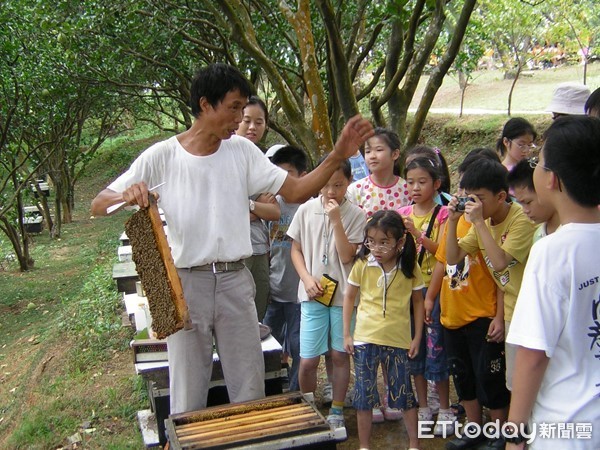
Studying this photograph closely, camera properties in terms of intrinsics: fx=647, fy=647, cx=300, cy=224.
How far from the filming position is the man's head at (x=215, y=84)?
3393 millimetres

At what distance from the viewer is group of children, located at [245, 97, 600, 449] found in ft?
12.4

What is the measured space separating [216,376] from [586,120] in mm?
2766

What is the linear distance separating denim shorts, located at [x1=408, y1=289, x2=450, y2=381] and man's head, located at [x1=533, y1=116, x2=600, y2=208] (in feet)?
7.13

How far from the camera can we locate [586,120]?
212 cm

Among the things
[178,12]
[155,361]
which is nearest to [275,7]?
[178,12]

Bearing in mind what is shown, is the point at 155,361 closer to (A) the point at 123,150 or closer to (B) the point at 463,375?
(B) the point at 463,375

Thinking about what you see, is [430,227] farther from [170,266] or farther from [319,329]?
[170,266]

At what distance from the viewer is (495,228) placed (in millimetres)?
3867

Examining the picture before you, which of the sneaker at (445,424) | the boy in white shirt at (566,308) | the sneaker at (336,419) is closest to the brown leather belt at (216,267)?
the sneaker at (336,419)

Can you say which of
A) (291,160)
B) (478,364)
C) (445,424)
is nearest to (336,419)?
(445,424)

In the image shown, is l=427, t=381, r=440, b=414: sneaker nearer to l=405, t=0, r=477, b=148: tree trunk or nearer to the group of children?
the group of children

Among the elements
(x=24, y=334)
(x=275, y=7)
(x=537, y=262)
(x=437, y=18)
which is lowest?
(x=24, y=334)

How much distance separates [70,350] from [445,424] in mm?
4175

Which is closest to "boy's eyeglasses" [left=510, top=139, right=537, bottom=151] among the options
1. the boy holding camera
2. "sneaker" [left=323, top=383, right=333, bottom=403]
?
the boy holding camera
